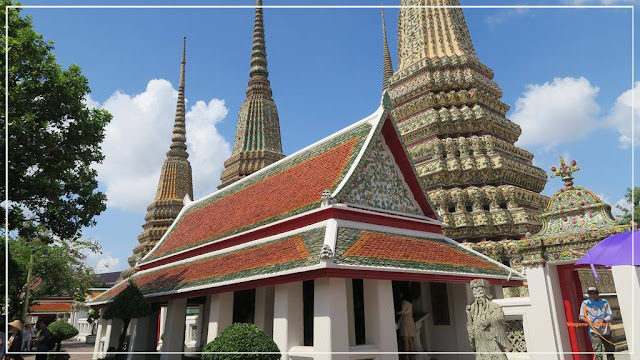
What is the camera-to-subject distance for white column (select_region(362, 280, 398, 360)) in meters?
8.62

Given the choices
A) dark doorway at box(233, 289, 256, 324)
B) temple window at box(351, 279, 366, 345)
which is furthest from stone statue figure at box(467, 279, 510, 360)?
dark doorway at box(233, 289, 256, 324)

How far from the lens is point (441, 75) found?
2077cm

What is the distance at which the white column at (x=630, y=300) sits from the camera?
7.16m

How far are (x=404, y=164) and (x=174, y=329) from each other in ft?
28.2

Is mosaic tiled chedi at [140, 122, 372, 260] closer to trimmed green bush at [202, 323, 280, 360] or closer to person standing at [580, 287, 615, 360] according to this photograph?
trimmed green bush at [202, 323, 280, 360]

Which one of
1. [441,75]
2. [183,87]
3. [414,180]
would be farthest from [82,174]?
[183,87]

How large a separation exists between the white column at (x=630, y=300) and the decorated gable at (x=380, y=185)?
5269mm

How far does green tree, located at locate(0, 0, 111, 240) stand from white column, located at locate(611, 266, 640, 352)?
1226cm

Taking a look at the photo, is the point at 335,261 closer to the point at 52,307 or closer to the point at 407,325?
the point at 407,325

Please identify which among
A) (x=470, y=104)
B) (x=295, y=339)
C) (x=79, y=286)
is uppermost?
(x=470, y=104)

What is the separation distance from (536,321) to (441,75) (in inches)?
571

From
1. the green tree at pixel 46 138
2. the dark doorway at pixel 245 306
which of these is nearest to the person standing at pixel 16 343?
the green tree at pixel 46 138

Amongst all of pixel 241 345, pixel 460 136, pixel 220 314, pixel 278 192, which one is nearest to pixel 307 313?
pixel 220 314

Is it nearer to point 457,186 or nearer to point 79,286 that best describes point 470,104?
point 457,186
